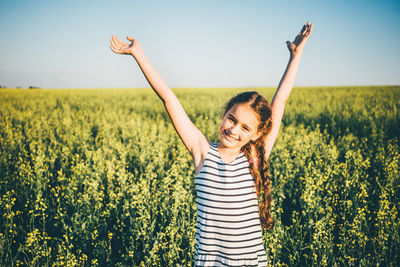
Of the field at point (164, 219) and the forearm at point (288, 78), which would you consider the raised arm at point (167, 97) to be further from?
the forearm at point (288, 78)

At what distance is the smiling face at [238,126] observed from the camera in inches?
61.4

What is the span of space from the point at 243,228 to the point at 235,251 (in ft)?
0.48

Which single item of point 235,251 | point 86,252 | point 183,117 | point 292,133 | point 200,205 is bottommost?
point 86,252

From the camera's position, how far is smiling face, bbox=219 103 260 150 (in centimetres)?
156

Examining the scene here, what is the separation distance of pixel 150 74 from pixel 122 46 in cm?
27

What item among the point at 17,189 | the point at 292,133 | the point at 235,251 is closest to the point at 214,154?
the point at 235,251

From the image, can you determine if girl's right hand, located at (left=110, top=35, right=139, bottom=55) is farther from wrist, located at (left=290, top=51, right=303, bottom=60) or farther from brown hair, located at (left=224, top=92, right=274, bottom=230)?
wrist, located at (left=290, top=51, right=303, bottom=60)

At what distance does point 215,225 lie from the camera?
1.49m

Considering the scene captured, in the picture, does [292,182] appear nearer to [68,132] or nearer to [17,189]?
[17,189]

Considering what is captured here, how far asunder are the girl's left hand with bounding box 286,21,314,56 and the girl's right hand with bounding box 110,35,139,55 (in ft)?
4.06

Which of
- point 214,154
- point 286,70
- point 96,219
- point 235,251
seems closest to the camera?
point 235,251

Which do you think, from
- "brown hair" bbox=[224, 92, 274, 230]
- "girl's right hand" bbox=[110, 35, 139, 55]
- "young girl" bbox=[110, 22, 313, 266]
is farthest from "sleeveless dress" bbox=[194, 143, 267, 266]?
"girl's right hand" bbox=[110, 35, 139, 55]

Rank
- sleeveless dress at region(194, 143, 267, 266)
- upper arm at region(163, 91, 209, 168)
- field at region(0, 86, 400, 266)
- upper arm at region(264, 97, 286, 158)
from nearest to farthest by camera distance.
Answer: sleeveless dress at region(194, 143, 267, 266) < upper arm at region(163, 91, 209, 168) < upper arm at region(264, 97, 286, 158) < field at region(0, 86, 400, 266)

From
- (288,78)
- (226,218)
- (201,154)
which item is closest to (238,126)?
(201,154)
